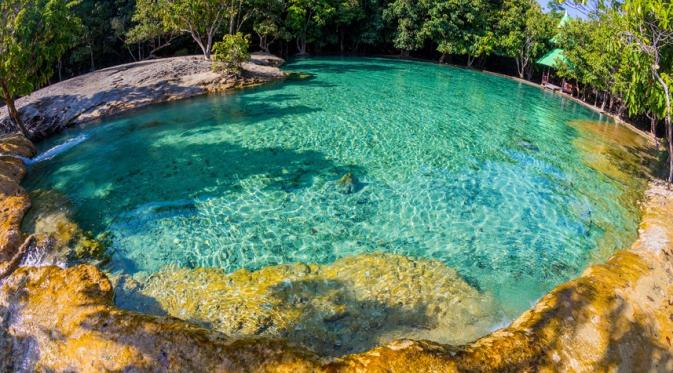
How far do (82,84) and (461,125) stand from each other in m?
18.3

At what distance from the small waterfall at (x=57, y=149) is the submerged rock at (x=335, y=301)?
30.1 ft

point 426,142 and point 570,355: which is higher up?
point 426,142

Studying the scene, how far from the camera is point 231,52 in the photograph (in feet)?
70.2

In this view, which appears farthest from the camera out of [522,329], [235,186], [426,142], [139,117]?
[139,117]

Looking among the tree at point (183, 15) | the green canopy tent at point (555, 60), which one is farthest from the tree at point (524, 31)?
the tree at point (183, 15)

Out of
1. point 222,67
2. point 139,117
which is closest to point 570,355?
point 139,117

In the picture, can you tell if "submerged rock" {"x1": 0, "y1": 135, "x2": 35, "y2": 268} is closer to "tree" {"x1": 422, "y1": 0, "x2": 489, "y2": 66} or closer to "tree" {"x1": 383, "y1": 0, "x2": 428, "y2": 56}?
"tree" {"x1": 383, "y1": 0, "x2": 428, "y2": 56}

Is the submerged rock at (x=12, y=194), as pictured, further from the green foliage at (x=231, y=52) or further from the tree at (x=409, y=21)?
the tree at (x=409, y=21)

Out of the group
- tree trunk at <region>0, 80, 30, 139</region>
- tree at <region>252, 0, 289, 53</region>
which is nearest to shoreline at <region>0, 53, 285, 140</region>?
tree trunk at <region>0, 80, 30, 139</region>

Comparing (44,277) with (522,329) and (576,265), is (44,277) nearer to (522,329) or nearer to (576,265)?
(522,329)

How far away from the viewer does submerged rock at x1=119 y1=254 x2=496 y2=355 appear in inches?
237

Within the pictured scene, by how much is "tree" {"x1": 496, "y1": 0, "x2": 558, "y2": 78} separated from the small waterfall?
26.5 metres

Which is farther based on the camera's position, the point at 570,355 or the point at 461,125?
the point at 461,125

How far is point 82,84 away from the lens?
1970cm
